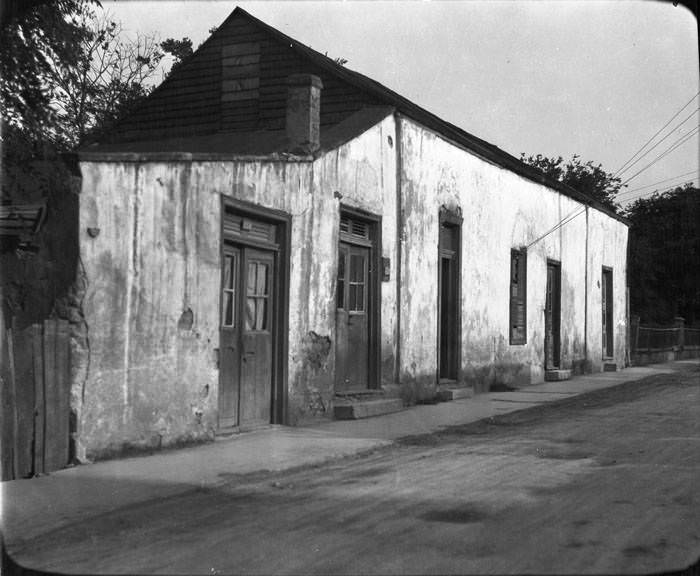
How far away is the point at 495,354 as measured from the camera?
1825 cm

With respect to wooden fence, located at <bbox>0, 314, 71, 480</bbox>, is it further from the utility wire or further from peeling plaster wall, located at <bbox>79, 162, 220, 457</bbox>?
the utility wire

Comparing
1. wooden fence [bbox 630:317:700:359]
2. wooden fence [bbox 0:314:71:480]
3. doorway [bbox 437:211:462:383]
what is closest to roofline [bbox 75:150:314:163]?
wooden fence [bbox 0:314:71:480]

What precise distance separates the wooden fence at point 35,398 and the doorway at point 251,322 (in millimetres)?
2515

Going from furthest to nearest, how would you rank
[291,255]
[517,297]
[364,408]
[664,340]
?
1. [664,340]
2. [517,297]
3. [364,408]
4. [291,255]

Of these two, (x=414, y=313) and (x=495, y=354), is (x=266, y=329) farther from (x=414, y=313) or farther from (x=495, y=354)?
(x=495, y=354)

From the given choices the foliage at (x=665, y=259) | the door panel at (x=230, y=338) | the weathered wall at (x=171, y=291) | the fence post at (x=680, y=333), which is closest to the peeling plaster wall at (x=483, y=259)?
the weathered wall at (x=171, y=291)

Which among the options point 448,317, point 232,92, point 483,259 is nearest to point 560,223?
point 483,259

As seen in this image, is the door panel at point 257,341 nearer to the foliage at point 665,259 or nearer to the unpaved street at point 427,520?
the unpaved street at point 427,520

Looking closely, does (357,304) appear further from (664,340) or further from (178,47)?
(664,340)

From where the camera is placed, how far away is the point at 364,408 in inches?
494

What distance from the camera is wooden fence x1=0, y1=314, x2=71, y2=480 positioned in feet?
23.4

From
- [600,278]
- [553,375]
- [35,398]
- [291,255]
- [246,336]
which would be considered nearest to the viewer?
[35,398]

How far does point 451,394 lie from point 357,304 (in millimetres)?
3116

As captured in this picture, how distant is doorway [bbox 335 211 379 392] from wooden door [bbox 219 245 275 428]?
178 centimetres
